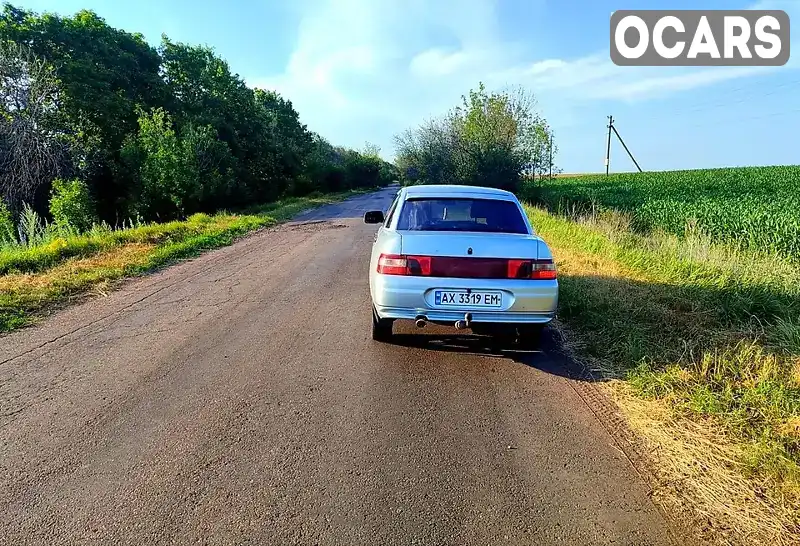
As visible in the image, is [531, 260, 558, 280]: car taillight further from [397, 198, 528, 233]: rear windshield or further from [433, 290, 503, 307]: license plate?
[397, 198, 528, 233]: rear windshield

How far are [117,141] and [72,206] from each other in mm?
6563

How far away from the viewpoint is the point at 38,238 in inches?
421

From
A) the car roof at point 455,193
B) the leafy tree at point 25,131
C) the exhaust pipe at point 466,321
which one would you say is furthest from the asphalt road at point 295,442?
the leafy tree at point 25,131

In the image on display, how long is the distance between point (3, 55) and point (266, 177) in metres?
14.2

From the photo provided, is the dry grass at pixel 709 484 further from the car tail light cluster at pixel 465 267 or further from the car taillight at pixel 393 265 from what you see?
the car taillight at pixel 393 265

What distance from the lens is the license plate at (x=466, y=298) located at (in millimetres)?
4230

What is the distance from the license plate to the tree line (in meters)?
16.8

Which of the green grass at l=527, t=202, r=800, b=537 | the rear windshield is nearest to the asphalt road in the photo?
the green grass at l=527, t=202, r=800, b=537

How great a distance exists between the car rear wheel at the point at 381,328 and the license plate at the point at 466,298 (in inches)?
28.7

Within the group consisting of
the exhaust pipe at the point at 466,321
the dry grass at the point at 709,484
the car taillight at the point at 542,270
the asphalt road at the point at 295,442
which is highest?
the car taillight at the point at 542,270

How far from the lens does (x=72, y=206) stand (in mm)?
16625

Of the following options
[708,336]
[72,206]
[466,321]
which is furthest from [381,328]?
[72,206]

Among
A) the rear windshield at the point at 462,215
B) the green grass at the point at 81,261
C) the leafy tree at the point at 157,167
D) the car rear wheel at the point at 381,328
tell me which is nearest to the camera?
the car rear wheel at the point at 381,328

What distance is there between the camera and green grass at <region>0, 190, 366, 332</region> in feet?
21.0
